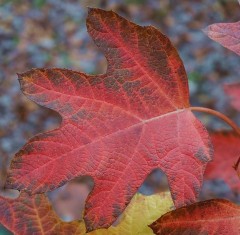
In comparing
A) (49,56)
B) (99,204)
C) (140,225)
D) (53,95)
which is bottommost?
(49,56)

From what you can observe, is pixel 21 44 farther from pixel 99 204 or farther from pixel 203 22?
pixel 99 204

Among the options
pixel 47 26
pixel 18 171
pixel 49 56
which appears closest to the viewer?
pixel 18 171

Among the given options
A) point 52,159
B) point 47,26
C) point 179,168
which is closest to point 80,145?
point 52,159

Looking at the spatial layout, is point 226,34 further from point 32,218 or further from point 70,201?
point 70,201

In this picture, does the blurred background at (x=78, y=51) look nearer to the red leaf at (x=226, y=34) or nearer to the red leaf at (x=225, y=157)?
the red leaf at (x=225, y=157)

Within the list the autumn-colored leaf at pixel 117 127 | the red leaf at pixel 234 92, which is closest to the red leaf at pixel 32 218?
the autumn-colored leaf at pixel 117 127
